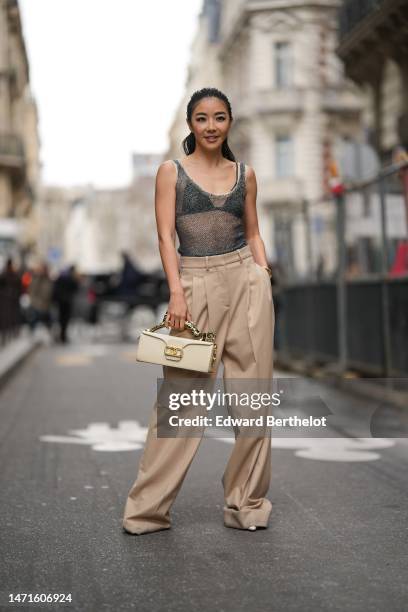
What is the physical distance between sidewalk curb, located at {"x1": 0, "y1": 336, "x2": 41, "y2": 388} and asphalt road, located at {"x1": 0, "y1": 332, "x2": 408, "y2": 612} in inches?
221

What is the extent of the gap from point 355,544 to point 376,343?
22.4ft

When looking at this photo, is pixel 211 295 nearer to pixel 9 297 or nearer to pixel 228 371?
pixel 228 371

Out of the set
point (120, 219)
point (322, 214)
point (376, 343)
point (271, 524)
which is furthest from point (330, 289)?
point (120, 219)

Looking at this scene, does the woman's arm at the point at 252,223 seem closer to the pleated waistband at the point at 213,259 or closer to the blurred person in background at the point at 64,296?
the pleated waistband at the point at 213,259

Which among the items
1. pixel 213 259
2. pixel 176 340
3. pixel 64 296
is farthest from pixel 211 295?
pixel 64 296

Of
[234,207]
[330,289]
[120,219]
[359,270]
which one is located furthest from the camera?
[120,219]

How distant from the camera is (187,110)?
5.20m

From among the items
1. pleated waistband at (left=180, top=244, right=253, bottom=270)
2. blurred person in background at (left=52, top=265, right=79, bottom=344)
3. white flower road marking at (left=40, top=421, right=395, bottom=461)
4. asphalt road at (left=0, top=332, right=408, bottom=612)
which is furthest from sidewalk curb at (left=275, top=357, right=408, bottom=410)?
blurred person in background at (left=52, top=265, right=79, bottom=344)

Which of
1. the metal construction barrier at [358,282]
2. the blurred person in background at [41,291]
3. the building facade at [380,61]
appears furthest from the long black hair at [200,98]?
the blurred person in background at [41,291]

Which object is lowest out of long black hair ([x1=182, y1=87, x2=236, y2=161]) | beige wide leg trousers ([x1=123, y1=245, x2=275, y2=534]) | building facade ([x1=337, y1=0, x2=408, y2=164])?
beige wide leg trousers ([x1=123, y1=245, x2=275, y2=534])

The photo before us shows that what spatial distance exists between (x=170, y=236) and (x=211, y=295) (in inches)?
12.2

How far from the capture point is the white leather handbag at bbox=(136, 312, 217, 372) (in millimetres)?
4930

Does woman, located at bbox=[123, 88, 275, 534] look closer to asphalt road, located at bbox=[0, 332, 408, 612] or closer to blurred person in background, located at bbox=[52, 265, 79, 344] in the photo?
asphalt road, located at bbox=[0, 332, 408, 612]

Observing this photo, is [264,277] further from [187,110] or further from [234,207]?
[187,110]
